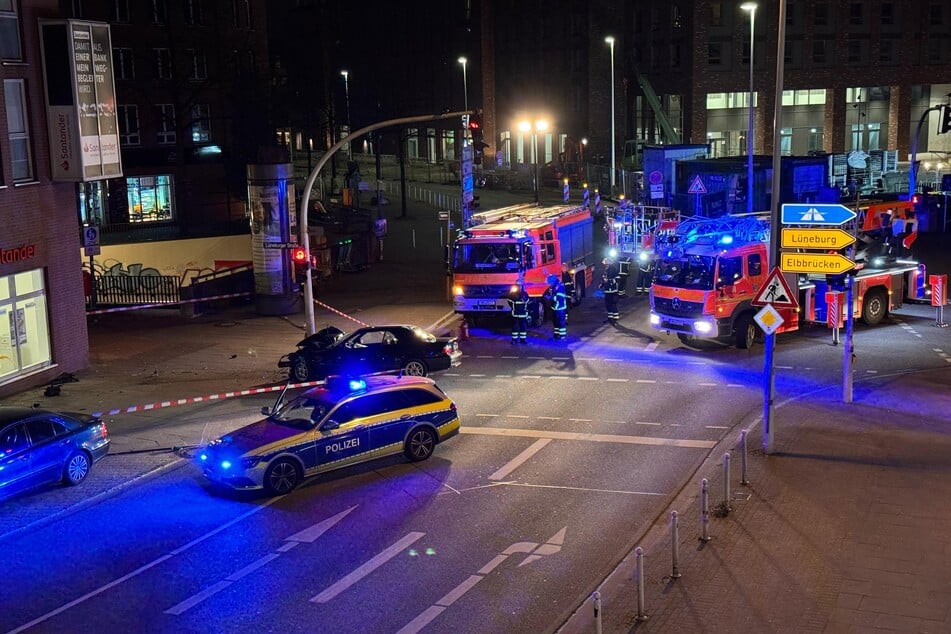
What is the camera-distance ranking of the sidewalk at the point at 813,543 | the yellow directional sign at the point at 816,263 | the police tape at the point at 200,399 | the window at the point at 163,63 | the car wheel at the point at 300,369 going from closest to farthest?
the sidewalk at the point at 813,543 < the yellow directional sign at the point at 816,263 < the police tape at the point at 200,399 < the car wheel at the point at 300,369 < the window at the point at 163,63

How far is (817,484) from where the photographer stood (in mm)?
16219

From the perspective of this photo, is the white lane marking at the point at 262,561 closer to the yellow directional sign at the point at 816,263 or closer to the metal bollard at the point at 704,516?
the metal bollard at the point at 704,516

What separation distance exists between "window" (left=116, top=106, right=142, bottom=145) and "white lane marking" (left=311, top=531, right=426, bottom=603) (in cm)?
4105

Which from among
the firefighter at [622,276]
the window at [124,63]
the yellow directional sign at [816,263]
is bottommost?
the firefighter at [622,276]

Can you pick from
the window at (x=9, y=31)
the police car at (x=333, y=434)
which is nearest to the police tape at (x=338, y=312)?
the window at (x=9, y=31)

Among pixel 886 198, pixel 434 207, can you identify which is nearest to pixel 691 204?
pixel 886 198

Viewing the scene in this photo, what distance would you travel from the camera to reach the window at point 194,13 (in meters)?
52.1

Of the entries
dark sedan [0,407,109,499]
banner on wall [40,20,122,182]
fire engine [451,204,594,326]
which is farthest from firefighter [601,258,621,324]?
dark sedan [0,407,109,499]

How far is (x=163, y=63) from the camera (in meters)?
52.1

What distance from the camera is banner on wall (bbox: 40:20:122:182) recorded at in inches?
968

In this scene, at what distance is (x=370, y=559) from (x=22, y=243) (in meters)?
14.4

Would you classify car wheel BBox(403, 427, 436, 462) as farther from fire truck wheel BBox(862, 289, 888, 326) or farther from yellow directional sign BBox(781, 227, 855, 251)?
fire truck wheel BBox(862, 289, 888, 326)

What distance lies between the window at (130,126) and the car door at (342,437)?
37.8m

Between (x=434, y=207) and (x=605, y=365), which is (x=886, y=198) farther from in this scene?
(x=434, y=207)
